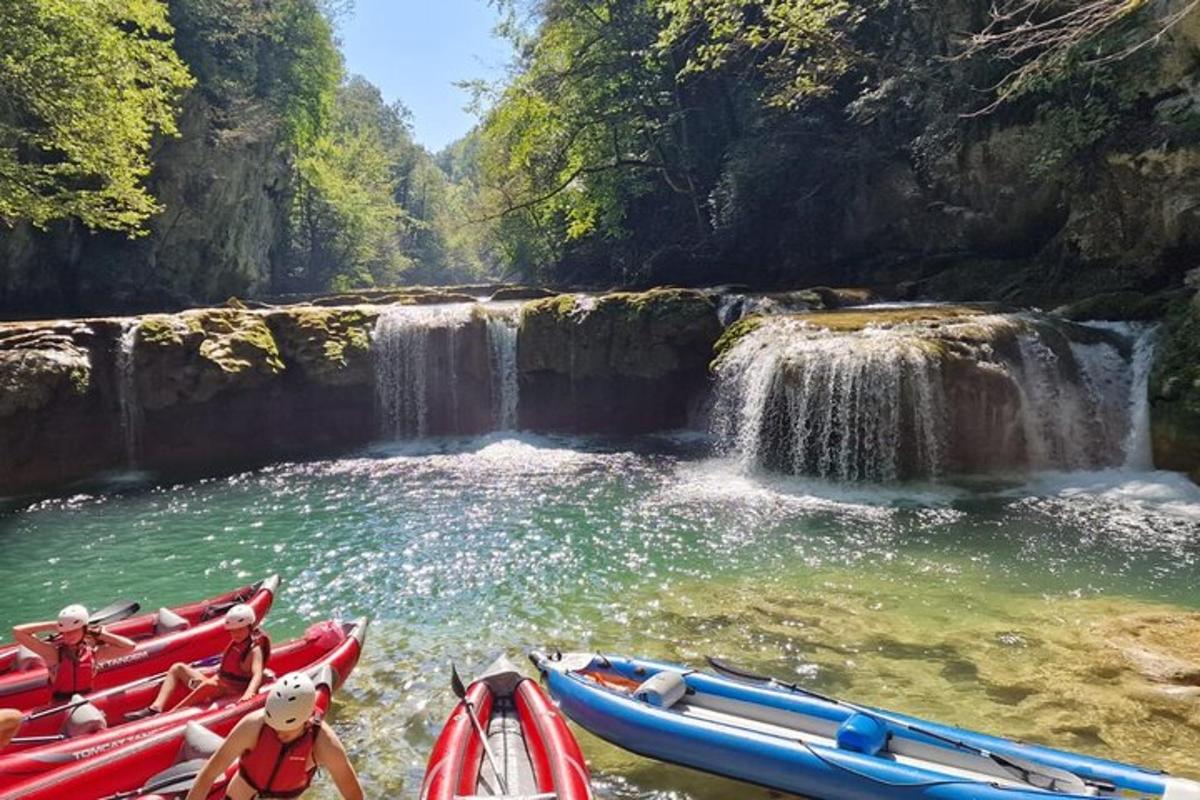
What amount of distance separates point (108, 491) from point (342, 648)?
10806mm

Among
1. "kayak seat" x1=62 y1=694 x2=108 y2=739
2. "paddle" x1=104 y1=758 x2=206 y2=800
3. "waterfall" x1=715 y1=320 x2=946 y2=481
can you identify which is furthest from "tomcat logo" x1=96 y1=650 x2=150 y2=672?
"waterfall" x1=715 y1=320 x2=946 y2=481

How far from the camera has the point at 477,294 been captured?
96.9 feet

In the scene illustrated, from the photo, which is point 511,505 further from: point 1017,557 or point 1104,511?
point 1104,511

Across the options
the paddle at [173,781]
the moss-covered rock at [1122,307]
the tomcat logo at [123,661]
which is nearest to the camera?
the paddle at [173,781]

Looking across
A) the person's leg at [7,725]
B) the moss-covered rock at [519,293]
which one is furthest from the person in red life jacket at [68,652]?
the moss-covered rock at [519,293]

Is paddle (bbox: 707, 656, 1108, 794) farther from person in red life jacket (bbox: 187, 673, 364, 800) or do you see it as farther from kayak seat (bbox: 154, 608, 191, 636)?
kayak seat (bbox: 154, 608, 191, 636)

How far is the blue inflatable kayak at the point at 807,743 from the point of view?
3.85 m

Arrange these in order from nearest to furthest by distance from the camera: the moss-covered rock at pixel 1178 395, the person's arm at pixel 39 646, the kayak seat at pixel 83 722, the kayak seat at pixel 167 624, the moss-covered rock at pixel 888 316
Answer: the kayak seat at pixel 83 722, the person's arm at pixel 39 646, the kayak seat at pixel 167 624, the moss-covered rock at pixel 1178 395, the moss-covered rock at pixel 888 316

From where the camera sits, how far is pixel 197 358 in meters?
16.1

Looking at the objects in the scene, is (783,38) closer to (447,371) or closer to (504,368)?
(504,368)

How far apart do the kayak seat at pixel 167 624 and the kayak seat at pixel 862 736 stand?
5533mm

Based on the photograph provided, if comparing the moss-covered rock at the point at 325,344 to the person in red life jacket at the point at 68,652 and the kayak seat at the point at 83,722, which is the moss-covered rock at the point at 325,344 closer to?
the person in red life jacket at the point at 68,652

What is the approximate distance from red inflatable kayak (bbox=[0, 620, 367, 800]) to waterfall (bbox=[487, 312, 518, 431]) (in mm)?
14038

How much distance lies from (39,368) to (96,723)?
39.6ft
